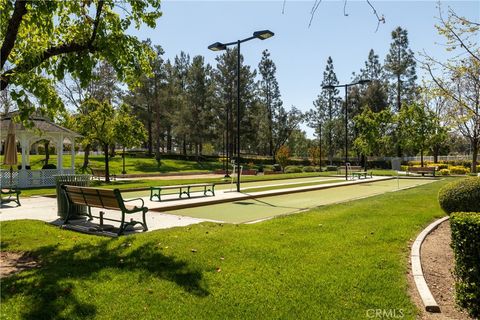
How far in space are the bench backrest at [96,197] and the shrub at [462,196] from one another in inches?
296

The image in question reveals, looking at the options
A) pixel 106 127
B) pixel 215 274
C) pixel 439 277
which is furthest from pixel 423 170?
pixel 215 274

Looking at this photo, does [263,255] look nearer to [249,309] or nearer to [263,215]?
[249,309]

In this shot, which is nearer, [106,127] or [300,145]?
[106,127]

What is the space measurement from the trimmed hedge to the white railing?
21123 mm

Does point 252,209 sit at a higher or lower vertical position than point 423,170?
lower

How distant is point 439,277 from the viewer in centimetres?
536

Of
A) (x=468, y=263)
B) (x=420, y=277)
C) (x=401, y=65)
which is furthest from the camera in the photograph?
(x=401, y=65)

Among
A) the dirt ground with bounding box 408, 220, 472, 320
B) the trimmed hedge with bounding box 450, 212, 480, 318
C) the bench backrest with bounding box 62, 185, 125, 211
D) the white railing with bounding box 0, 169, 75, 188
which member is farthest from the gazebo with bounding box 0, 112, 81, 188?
the trimmed hedge with bounding box 450, 212, 480, 318

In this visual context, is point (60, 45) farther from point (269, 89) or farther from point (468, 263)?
point (269, 89)

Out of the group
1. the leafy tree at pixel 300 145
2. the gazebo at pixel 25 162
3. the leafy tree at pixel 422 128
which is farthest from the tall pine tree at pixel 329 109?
the gazebo at pixel 25 162

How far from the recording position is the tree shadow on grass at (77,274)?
13.7 ft

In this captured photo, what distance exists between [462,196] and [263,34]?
8744 millimetres

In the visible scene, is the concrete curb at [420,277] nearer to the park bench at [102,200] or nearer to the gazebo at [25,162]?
the park bench at [102,200]

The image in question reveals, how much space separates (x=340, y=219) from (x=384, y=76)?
61929 millimetres
